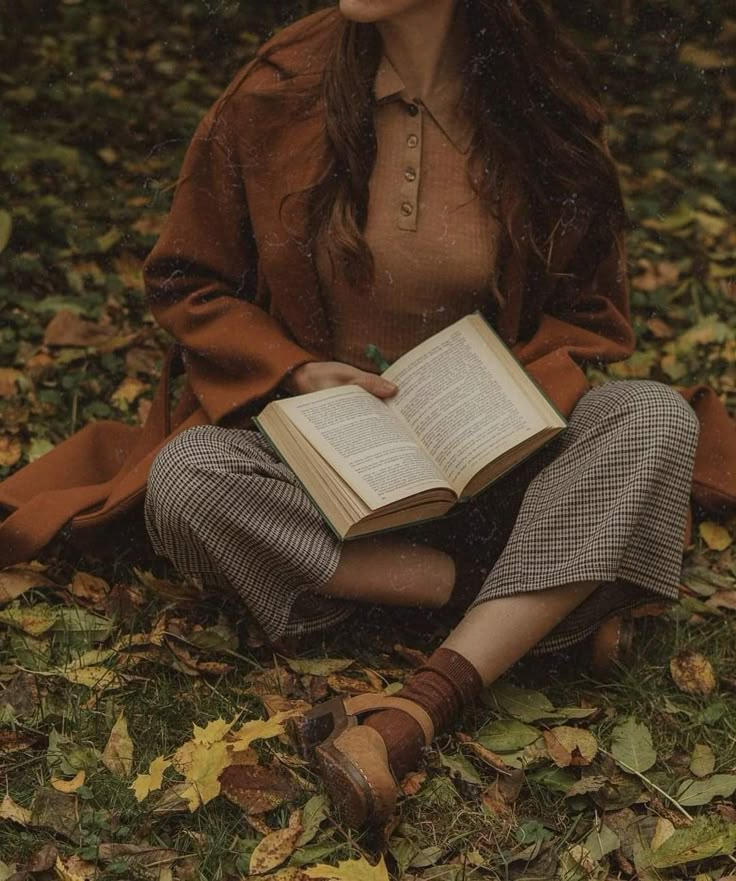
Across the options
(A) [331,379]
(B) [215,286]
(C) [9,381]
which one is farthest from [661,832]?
(C) [9,381]

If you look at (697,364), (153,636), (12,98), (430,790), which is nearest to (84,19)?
(12,98)

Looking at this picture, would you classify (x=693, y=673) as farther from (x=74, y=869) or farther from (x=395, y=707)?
(x=74, y=869)

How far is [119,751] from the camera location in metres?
2.14

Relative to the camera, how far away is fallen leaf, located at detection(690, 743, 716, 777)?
2.21m

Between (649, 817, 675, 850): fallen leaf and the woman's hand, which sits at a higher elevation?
the woman's hand

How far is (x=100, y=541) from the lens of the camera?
2641 millimetres

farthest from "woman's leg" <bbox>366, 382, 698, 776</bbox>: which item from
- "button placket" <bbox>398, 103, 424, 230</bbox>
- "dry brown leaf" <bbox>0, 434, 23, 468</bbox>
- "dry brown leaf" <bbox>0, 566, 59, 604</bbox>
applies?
"dry brown leaf" <bbox>0, 434, 23, 468</bbox>

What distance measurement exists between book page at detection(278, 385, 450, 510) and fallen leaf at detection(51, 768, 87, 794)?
68cm

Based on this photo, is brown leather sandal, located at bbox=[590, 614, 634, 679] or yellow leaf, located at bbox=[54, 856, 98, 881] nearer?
yellow leaf, located at bbox=[54, 856, 98, 881]

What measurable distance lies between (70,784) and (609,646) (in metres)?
1.08

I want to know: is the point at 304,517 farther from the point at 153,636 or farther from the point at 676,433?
the point at 676,433

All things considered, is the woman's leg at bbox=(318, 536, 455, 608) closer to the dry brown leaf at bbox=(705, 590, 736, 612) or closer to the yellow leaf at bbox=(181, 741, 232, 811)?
the yellow leaf at bbox=(181, 741, 232, 811)

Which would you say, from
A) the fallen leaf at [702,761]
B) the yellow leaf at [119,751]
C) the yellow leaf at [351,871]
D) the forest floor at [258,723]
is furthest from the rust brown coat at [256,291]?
the yellow leaf at [351,871]

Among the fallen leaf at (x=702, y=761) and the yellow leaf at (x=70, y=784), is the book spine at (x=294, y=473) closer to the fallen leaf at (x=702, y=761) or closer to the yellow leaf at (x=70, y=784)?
the yellow leaf at (x=70, y=784)
